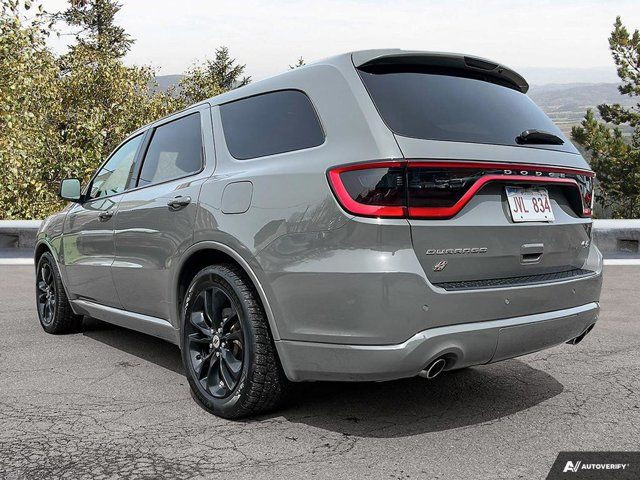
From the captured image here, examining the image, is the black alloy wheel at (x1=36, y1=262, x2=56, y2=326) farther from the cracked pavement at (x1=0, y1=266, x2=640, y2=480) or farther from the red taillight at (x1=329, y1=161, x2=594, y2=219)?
the red taillight at (x1=329, y1=161, x2=594, y2=219)

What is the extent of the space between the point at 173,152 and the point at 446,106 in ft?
6.22

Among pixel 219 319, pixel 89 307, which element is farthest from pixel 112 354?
pixel 219 319

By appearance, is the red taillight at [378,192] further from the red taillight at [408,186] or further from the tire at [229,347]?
the tire at [229,347]

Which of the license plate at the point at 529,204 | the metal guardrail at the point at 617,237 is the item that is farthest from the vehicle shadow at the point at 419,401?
the metal guardrail at the point at 617,237

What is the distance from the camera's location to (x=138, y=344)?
5625 mm

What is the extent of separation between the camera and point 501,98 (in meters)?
3.74

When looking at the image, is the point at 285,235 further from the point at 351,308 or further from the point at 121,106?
the point at 121,106

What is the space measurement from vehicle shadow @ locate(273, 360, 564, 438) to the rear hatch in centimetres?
82

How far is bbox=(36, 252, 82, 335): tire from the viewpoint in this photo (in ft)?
19.6

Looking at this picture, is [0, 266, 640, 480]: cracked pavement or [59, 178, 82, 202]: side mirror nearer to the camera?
[0, 266, 640, 480]: cracked pavement

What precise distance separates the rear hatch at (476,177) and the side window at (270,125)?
0.35 metres

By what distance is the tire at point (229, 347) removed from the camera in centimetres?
348

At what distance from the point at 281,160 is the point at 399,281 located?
0.90 metres

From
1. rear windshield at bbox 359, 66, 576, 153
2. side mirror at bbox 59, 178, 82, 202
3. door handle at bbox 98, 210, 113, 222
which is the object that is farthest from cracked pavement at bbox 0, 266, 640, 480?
rear windshield at bbox 359, 66, 576, 153
